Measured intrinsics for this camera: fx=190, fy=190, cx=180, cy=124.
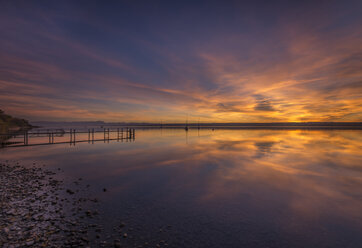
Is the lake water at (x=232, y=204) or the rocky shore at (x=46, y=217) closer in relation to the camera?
the rocky shore at (x=46, y=217)

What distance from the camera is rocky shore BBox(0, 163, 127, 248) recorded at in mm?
5016

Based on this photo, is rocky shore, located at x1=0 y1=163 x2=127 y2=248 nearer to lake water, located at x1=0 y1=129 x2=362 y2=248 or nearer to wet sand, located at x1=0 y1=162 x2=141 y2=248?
wet sand, located at x1=0 y1=162 x2=141 y2=248

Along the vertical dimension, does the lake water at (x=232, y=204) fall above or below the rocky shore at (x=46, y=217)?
below

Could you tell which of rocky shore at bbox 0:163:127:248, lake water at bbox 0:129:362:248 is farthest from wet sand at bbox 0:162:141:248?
lake water at bbox 0:129:362:248

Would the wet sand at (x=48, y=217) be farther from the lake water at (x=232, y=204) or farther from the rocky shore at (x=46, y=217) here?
the lake water at (x=232, y=204)

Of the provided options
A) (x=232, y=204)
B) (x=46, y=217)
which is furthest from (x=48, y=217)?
(x=232, y=204)

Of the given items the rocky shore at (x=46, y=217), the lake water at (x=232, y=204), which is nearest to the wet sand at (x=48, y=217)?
the rocky shore at (x=46, y=217)

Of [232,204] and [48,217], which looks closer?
[48,217]

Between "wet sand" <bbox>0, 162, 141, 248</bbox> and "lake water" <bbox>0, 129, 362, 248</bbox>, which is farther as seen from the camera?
"lake water" <bbox>0, 129, 362, 248</bbox>

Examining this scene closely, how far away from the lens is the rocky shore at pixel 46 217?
5016 mm

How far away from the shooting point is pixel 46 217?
6281mm

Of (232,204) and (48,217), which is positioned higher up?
(48,217)

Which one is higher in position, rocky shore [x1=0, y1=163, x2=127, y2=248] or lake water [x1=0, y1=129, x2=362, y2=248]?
rocky shore [x1=0, y1=163, x2=127, y2=248]

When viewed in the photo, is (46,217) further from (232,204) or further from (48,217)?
(232,204)
